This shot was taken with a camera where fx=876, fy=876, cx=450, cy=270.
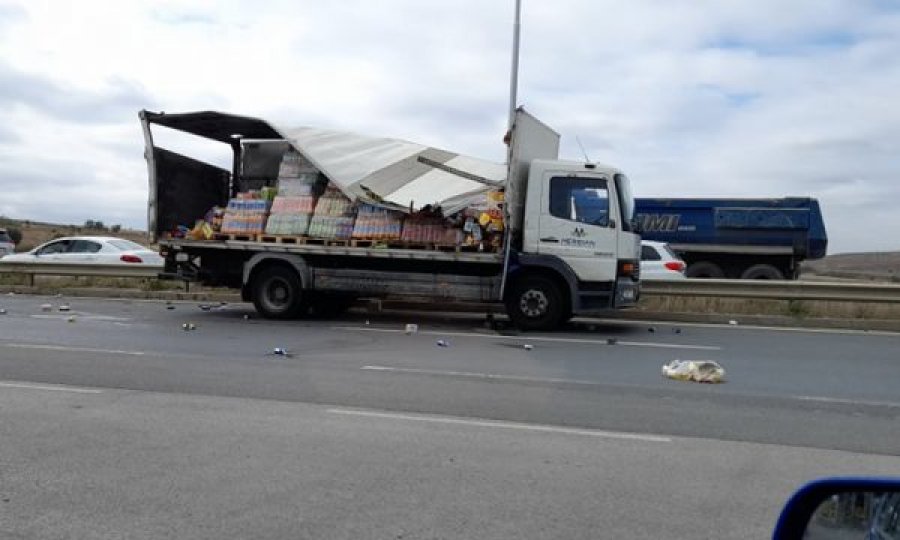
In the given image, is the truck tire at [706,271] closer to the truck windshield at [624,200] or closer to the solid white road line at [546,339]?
the truck windshield at [624,200]

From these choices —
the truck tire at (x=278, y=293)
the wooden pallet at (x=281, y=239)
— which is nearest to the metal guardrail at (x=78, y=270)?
the truck tire at (x=278, y=293)

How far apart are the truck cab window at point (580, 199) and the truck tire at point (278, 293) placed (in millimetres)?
4687

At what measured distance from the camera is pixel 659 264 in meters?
18.7

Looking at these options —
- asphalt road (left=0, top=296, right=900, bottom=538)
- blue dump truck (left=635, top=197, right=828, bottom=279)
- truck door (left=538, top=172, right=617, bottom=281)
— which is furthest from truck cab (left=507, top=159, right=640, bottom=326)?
blue dump truck (left=635, top=197, right=828, bottom=279)

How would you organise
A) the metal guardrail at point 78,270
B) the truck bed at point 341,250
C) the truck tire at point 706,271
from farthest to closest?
the truck tire at point 706,271 < the metal guardrail at point 78,270 < the truck bed at point 341,250

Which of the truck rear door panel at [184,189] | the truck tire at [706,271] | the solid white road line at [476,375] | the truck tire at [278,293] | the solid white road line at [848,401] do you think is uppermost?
the truck rear door panel at [184,189]

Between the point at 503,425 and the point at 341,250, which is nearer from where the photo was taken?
the point at 503,425

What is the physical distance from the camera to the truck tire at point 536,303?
14.2 meters

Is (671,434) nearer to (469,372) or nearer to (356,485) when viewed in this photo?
(356,485)

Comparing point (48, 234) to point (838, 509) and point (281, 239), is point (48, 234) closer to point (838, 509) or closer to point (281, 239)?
point (281, 239)

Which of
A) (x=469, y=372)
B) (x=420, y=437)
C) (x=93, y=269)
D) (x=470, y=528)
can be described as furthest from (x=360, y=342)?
(x=93, y=269)

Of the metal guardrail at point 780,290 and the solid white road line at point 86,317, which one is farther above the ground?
the metal guardrail at point 780,290

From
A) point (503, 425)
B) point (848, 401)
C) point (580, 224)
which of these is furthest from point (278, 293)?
point (848, 401)

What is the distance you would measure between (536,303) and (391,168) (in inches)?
138
